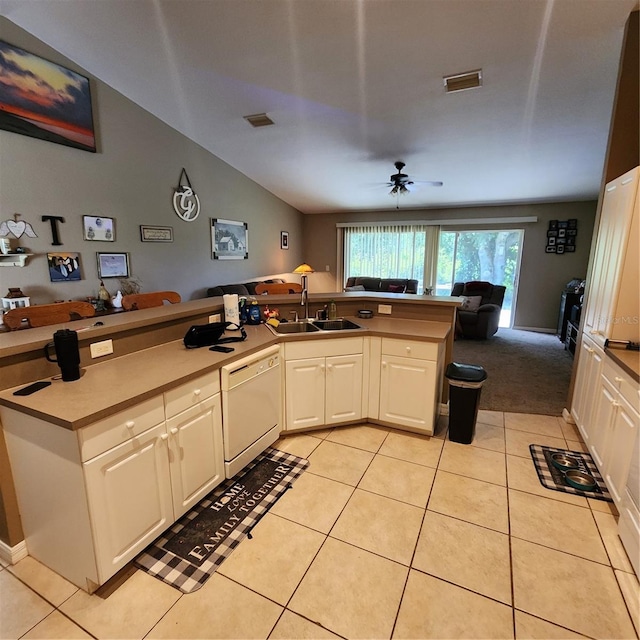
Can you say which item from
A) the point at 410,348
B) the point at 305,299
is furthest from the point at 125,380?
the point at 410,348

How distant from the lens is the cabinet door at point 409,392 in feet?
8.33

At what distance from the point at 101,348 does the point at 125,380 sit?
1.23 ft

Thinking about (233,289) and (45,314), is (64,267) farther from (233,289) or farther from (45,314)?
(233,289)

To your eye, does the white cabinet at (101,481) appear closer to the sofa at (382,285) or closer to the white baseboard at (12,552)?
the white baseboard at (12,552)

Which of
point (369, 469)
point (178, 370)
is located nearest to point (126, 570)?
point (178, 370)

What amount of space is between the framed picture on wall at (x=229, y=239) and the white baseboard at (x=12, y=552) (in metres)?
4.73

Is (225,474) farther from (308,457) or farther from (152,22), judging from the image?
(152,22)

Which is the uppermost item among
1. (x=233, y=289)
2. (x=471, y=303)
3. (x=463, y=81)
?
(x=463, y=81)

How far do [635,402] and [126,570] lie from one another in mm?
2571

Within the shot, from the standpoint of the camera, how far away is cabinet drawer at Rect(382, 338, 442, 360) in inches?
97.3

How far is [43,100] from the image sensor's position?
140 inches

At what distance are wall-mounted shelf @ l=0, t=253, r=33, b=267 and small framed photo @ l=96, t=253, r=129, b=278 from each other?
0.76m

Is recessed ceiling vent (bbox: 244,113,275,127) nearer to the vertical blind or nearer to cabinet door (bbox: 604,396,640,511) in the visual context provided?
the vertical blind

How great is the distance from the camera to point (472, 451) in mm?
2516
